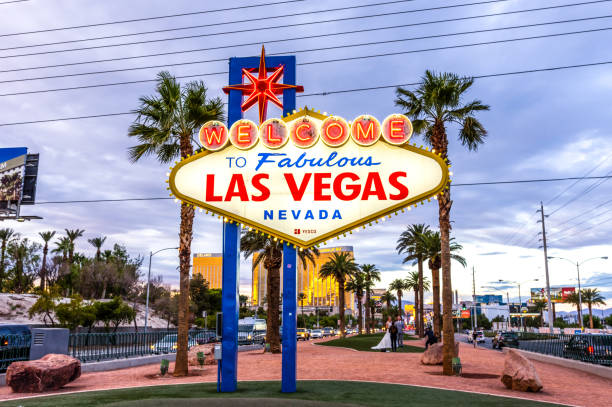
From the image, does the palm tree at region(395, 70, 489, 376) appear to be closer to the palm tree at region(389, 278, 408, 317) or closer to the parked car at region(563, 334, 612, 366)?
the parked car at region(563, 334, 612, 366)

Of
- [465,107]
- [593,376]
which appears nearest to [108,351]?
[465,107]

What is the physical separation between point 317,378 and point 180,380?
5.16 m

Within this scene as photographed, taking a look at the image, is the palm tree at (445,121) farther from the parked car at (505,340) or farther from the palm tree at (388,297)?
the palm tree at (388,297)

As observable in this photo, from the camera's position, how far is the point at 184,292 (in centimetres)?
2031

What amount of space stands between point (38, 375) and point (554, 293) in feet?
624

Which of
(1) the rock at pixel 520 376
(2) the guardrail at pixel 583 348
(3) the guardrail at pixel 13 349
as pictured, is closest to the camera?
(1) the rock at pixel 520 376

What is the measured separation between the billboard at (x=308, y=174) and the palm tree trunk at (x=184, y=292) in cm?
580

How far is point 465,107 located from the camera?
22.1 meters

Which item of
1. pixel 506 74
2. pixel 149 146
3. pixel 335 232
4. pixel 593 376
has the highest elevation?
pixel 506 74

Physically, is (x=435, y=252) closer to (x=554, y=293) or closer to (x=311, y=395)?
(x=311, y=395)

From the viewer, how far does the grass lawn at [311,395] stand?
42.1 ft

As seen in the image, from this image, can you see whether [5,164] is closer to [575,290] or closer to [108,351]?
[108,351]

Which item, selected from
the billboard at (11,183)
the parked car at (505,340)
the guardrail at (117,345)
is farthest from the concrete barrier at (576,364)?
the billboard at (11,183)

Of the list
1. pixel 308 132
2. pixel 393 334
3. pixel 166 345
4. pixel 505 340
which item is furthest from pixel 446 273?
pixel 505 340
